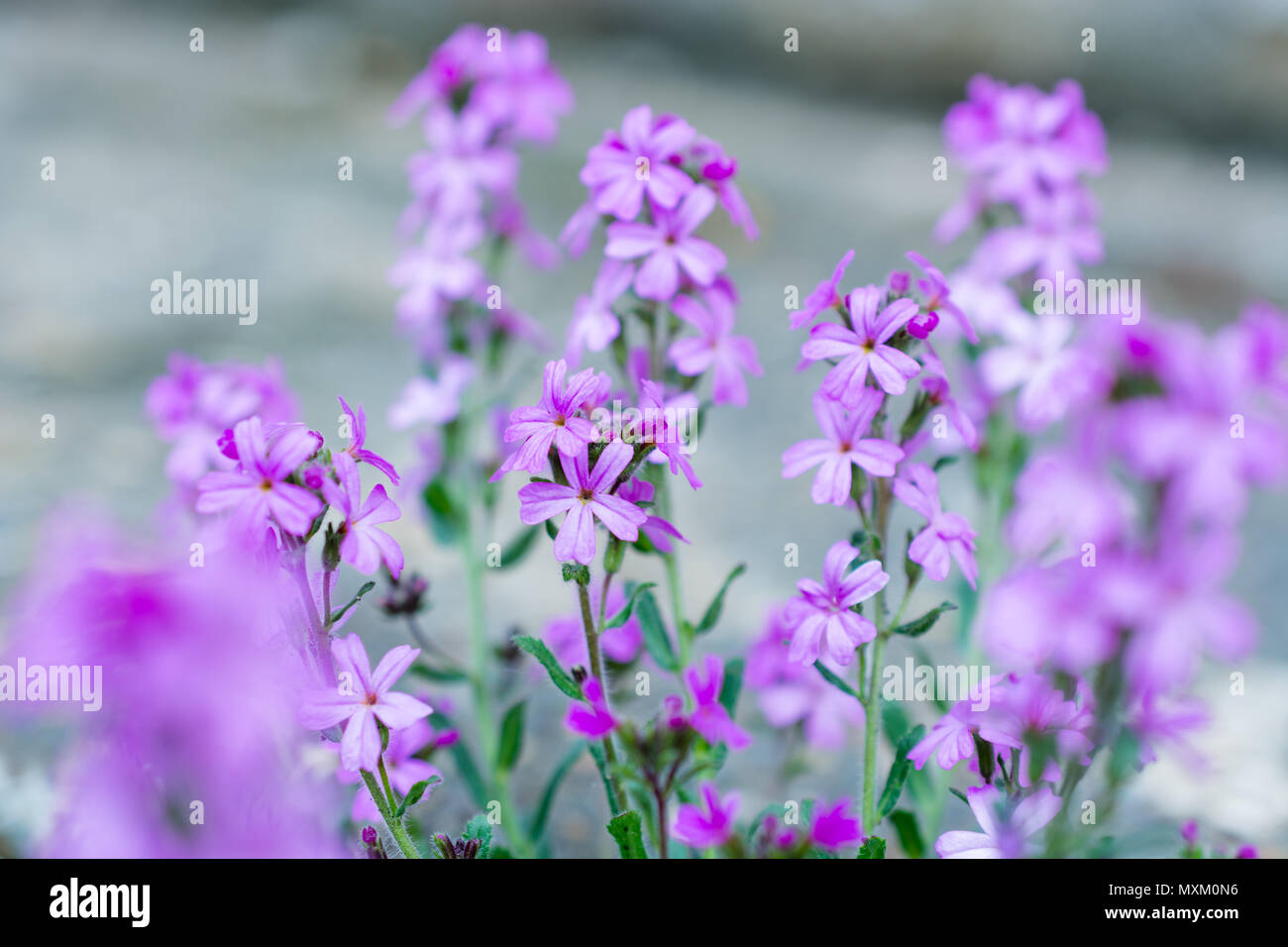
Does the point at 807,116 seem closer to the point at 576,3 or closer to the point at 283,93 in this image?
the point at 576,3

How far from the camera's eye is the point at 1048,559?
991 millimetres

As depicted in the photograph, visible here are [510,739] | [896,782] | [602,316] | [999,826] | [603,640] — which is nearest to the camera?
[999,826]

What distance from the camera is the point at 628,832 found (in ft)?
3.40

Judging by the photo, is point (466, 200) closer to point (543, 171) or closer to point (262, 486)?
point (262, 486)

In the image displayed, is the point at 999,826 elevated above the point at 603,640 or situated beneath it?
situated beneath

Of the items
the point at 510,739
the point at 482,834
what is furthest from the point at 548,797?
the point at 482,834

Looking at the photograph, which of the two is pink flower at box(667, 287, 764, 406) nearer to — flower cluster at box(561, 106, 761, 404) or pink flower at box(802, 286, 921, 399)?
flower cluster at box(561, 106, 761, 404)

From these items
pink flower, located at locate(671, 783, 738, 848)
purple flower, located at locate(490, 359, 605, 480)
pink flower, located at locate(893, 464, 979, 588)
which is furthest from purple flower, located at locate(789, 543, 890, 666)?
purple flower, located at locate(490, 359, 605, 480)

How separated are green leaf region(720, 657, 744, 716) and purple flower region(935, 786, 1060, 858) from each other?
283 millimetres

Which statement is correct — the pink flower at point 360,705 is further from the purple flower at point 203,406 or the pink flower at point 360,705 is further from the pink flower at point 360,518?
the purple flower at point 203,406

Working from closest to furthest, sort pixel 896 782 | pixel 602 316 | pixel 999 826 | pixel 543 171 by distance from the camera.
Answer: pixel 999 826, pixel 896 782, pixel 602 316, pixel 543 171

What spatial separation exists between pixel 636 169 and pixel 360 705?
63 centimetres
